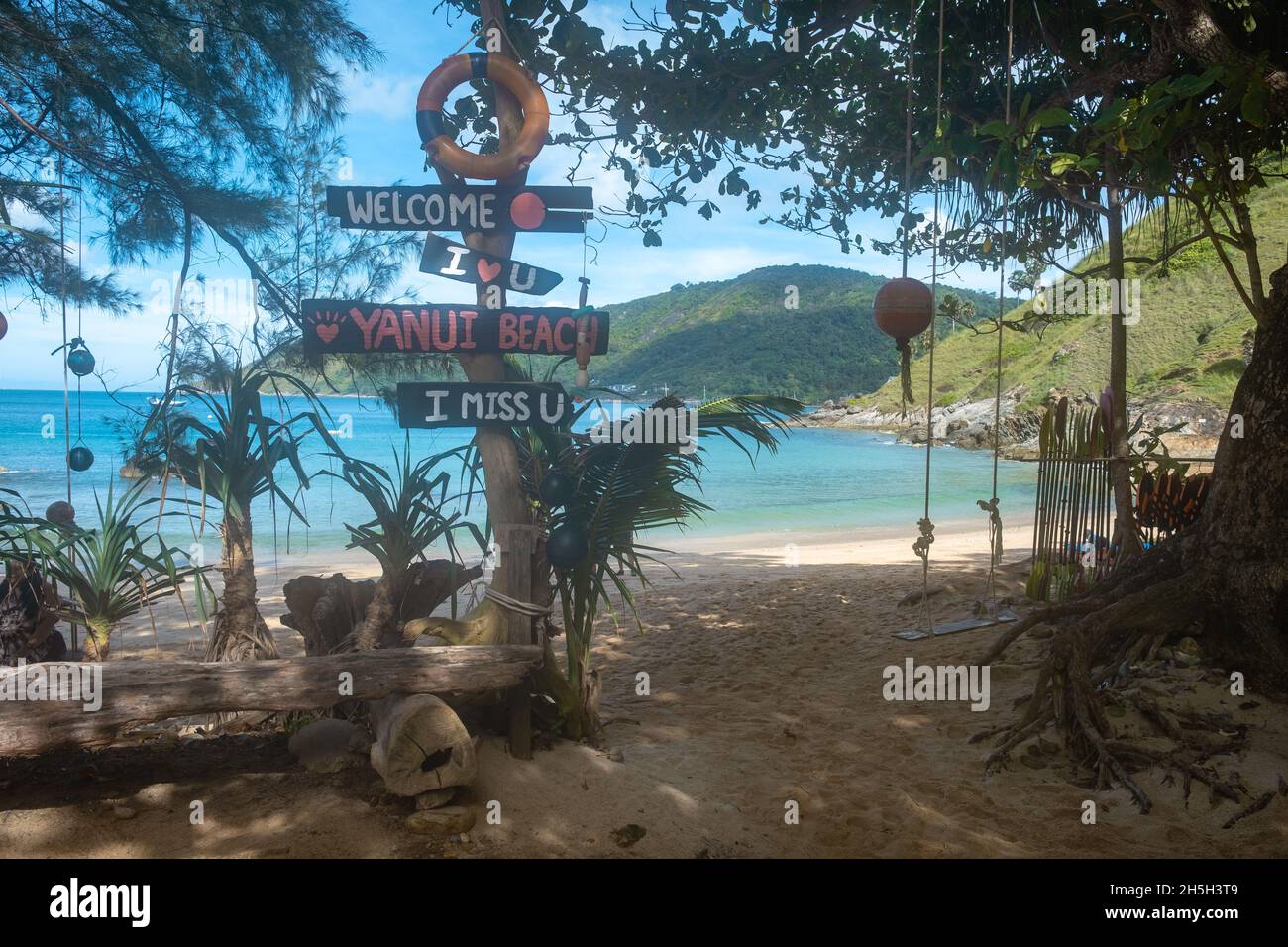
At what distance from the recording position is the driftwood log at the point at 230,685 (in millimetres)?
2691

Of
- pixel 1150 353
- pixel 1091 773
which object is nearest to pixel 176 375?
pixel 1091 773

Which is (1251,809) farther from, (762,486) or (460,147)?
(762,486)

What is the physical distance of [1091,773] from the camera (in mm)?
3316

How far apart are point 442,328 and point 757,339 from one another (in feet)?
157

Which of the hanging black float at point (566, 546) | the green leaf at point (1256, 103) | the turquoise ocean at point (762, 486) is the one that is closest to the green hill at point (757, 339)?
the turquoise ocean at point (762, 486)

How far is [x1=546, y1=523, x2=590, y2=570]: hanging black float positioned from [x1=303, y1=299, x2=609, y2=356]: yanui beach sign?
83cm

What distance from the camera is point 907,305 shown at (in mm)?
4172

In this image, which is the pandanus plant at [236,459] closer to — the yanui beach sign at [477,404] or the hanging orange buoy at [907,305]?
the yanui beach sign at [477,404]

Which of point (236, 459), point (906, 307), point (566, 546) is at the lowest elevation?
point (566, 546)

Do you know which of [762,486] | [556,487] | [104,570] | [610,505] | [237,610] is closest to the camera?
[556,487]

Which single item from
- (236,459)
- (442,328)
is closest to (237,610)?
(236,459)

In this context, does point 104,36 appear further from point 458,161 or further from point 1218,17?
point 1218,17

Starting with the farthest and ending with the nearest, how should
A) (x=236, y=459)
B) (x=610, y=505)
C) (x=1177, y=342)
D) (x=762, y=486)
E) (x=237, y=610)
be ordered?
(x=1177, y=342), (x=762, y=486), (x=237, y=610), (x=236, y=459), (x=610, y=505)

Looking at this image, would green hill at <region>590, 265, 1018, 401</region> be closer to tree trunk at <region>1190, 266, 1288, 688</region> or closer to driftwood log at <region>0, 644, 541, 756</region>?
tree trunk at <region>1190, 266, 1288, 688</region>
